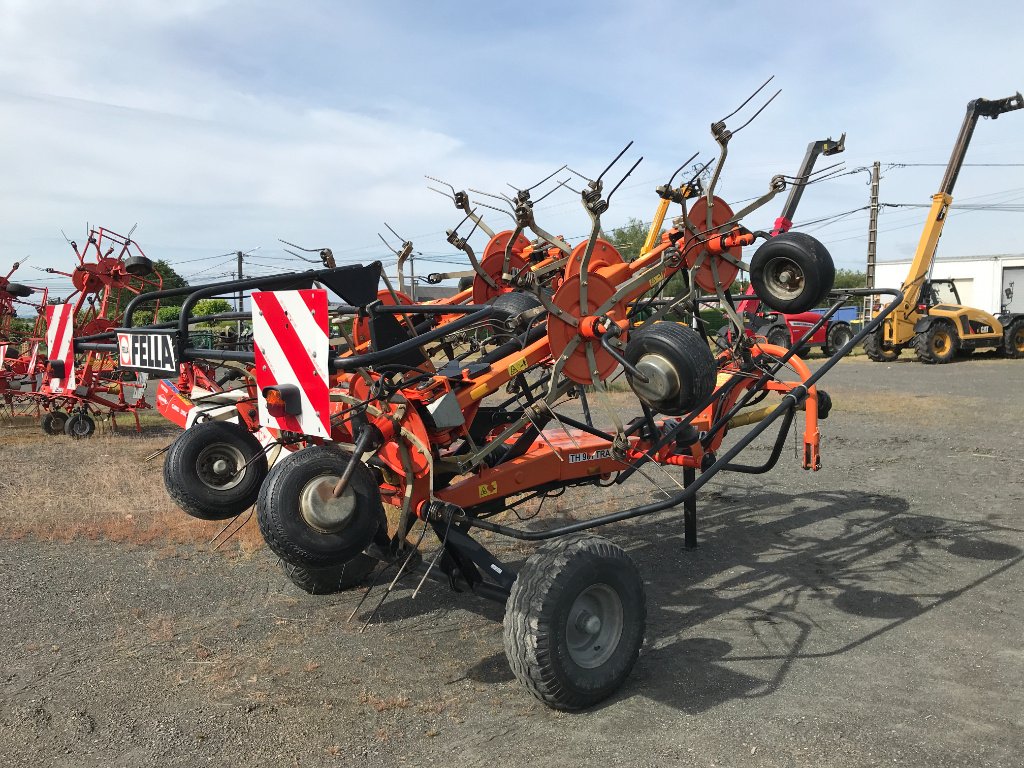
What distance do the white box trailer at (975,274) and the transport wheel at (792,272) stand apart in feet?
122

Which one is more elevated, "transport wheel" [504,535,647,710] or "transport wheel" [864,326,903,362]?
"transport wheel" [864,326,903,362]

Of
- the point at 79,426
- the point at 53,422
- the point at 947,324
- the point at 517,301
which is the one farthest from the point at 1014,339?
the point at 53,422

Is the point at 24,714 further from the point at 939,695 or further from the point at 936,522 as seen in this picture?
the point at 936,522

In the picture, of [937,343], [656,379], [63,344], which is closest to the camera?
[656,379]

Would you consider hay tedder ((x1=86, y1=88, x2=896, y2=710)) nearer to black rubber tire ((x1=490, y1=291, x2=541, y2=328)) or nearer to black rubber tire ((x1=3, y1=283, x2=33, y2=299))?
black rubber tire ((x1=490, y1=291, x2=541, y2=328))

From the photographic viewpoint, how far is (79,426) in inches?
509

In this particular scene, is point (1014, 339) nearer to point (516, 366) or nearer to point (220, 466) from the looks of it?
point (516, 366)

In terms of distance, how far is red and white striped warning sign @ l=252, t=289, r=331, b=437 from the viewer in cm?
362

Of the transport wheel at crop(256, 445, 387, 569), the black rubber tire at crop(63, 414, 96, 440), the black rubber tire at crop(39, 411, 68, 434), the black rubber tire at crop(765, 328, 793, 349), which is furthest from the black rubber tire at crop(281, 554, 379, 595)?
the black rubber tire at crop(765, 328, 793, 349)

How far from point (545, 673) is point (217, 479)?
2088 mm

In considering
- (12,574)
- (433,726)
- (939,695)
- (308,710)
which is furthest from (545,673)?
(12,574)

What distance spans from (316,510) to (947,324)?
926 inches

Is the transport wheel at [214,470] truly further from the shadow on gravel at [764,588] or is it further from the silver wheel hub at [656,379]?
the silver wheel hub at [656,379]

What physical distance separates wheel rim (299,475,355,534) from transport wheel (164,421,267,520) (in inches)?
33.4
